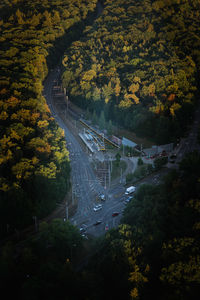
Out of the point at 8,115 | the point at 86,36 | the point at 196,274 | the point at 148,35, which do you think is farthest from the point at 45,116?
the point at 86,36

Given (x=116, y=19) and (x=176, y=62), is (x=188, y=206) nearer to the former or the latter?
(x=176, y=62)

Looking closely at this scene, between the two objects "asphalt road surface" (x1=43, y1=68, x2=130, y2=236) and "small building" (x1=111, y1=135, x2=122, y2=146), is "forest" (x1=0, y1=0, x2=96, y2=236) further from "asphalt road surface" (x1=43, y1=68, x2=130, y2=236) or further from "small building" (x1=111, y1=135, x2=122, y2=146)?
"small building" (x1=111, y1=135, x2=122, y2=146)

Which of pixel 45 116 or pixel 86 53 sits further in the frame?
pixel 86 53

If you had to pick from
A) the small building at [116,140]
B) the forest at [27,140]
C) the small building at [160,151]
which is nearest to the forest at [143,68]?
the small building at [160,151]

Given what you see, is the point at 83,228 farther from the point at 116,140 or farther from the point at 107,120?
the point at 107,120

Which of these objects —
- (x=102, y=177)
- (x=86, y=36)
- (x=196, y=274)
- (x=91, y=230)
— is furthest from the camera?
(x=86, y=36)

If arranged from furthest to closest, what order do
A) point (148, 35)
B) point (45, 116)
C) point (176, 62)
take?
point (148, 35)
point (176, 62)
point (45, 116)

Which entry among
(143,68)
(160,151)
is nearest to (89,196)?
(160,151)
